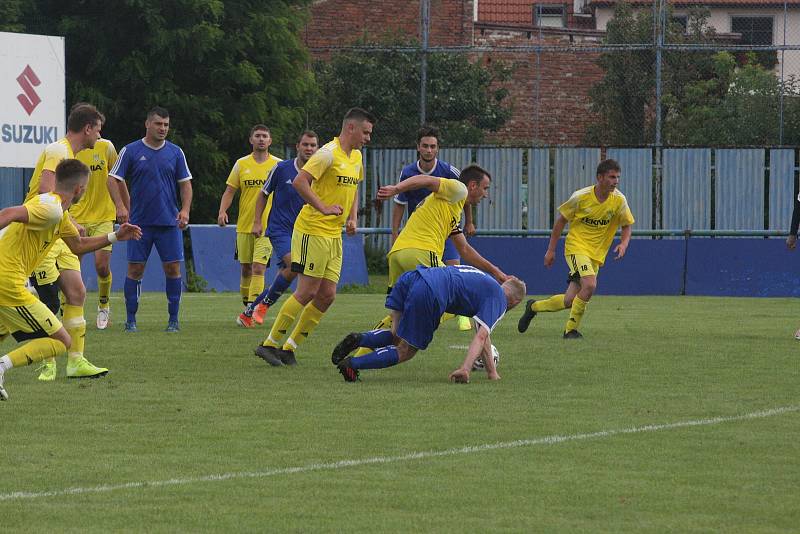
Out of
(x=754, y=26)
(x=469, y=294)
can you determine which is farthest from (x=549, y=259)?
(x=754, y=26)

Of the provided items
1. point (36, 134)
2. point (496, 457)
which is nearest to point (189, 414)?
point (496, 457)

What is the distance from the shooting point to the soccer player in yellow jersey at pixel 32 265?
29.6 ft

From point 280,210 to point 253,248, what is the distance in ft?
4.13

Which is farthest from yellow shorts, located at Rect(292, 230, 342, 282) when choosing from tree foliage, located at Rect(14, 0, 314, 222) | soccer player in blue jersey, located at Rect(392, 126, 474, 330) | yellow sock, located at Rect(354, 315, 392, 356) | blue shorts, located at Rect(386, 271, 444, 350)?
tree foliage, located at Rect(14, 0, 314, 222)

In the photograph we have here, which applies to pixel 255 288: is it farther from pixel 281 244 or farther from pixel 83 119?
pixel 83 119

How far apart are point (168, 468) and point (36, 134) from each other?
16.9 metres

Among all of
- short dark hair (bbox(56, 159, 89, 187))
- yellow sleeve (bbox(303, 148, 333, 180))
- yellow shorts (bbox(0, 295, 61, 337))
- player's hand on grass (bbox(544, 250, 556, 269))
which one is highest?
yellow sleeve (bbox(303, 148, 333, 180))

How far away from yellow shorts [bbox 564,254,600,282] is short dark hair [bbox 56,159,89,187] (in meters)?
6.75

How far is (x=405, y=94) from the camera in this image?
→ 93.1ft

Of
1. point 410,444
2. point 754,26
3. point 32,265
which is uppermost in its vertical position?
point 754,26

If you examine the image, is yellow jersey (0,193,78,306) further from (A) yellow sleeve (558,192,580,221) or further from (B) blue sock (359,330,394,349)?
(A) yellow sleeve (558,192,580,221)

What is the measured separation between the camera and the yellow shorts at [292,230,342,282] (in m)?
11.6

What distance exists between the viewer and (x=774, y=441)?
7.94 metres

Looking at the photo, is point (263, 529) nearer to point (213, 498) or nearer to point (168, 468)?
point (213, 498)
